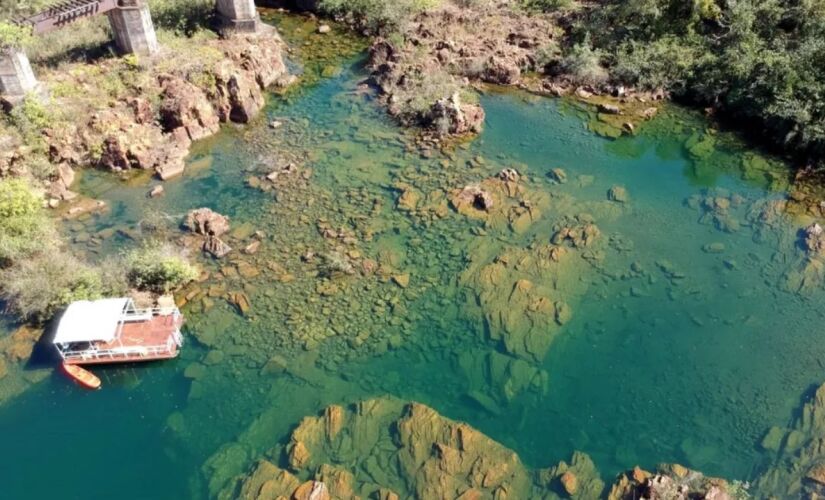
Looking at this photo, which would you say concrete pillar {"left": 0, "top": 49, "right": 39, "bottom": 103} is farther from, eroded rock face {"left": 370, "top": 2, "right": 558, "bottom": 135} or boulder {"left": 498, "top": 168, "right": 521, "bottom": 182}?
boulder {"left": 498, "top": 168, "right": 521, "bottom": 182}

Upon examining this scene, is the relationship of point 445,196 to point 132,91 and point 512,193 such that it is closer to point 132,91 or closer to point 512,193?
point 512,193

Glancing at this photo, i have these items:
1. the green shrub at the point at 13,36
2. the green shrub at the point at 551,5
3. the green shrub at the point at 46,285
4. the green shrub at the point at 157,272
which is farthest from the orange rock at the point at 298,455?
the green shrub at the point at 551,5

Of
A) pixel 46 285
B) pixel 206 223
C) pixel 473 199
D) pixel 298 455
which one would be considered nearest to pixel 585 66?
pixel 473 199

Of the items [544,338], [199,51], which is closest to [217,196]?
[199,51]

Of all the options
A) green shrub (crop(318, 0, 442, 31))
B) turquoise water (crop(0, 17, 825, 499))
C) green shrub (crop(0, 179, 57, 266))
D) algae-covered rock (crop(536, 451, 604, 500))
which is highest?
green shrub (crop(318, 0, 442, 31))

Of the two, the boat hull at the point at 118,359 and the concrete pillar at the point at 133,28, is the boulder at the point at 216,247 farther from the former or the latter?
the concrete pillar at the point at 133,28

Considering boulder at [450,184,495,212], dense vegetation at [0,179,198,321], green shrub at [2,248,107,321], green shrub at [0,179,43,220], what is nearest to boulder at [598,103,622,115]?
boulder at [450,184,495,212]
